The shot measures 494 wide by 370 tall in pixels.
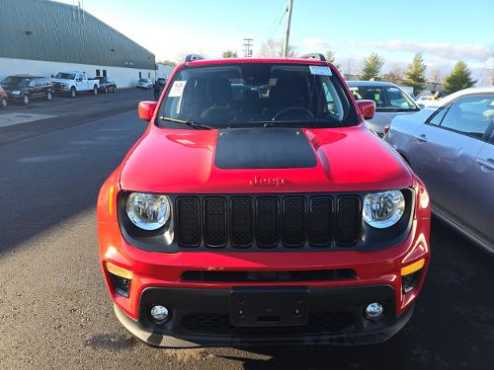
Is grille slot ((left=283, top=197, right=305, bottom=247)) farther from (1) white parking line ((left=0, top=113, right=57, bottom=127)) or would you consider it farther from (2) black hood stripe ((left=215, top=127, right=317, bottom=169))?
(1) white parking line ((left=0, top=113, right=57, bottom=127))

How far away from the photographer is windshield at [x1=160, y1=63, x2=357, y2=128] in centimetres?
350

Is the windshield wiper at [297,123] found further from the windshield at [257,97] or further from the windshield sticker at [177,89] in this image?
the windshield sticker at [177,89]

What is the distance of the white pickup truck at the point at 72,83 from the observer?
32.2 m

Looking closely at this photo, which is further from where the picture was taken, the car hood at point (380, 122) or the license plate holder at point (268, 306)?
the car hood at point (380, 122)

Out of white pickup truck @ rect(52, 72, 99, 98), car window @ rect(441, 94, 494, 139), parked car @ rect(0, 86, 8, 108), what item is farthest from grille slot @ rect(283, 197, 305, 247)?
white pickup truck @ rect(52, 72, 99, 98)

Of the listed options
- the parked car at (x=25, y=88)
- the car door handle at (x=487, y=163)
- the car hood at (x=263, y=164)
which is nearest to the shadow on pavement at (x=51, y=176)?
the car hood at (x=263, y=164)

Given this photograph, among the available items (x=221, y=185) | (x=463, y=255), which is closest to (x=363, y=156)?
(x=221, y=185)

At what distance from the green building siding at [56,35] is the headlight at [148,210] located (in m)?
39.0

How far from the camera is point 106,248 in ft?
7.76

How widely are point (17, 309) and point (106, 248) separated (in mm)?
1513

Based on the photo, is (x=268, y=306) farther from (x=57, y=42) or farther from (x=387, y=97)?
(x=57, y=42)

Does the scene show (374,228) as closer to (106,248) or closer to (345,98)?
(106,248)

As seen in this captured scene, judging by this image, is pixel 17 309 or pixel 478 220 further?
pixel 478 220

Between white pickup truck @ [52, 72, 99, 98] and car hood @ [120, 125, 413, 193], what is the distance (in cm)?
3258
